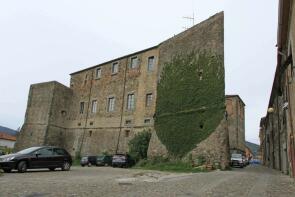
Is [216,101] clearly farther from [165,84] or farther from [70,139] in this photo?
[70,139]

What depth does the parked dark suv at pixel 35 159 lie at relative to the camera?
44.3ft

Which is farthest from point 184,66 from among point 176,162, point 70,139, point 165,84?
point 70,139

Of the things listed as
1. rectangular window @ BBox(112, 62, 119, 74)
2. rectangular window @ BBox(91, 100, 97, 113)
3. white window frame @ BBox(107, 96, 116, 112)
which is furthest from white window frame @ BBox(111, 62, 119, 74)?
rectangular window @ BBox(91, 100, 97, 113)

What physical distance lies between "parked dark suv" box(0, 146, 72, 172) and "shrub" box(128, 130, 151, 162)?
10616 millimetres

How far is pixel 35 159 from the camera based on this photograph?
14.6m

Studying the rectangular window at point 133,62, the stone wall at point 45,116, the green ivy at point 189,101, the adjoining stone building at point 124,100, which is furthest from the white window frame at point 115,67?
the green ivy at point 189,101

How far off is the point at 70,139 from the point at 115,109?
7545 mm

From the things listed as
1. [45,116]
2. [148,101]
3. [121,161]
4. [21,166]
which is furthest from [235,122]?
[21,166]

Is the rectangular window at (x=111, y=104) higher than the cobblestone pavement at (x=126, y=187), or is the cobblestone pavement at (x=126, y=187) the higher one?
the rectangular window at (x=111, y=104)

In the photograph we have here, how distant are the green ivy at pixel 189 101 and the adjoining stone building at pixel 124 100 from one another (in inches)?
3.1

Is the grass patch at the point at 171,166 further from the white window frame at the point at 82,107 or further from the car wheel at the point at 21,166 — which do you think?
the white window frame at the point at 82,107

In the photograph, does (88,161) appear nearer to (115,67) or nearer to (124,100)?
(124,100)

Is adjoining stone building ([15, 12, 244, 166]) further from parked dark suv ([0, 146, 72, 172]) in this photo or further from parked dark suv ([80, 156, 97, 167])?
parked dark suv ([0, 146, 72, 172])

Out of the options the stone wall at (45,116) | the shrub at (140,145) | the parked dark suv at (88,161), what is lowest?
the parked dark suv at (88,161)
